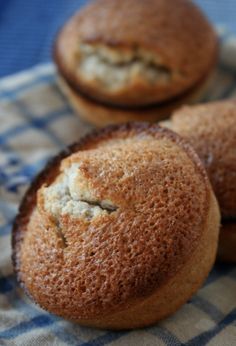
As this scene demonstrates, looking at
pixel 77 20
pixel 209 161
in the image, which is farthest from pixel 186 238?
pixel 77 20

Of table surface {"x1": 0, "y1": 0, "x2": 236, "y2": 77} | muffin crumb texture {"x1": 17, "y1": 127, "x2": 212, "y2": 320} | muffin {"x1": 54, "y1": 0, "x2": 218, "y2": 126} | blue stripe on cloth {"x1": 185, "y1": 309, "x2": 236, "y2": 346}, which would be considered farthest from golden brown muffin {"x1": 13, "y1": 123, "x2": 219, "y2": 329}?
table surface {"x1": 0, "y1": 0, "x2": 236, "y2": 77}

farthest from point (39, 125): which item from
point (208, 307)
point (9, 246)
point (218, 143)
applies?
point (208, 307)

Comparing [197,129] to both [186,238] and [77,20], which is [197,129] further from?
[77,20]

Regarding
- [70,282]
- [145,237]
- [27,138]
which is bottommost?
[27,138]

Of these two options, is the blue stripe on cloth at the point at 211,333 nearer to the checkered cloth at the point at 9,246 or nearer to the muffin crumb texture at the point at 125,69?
the checkered cloth at the point at 9,246

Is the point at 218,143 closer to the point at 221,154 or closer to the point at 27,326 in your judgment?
the point at 221,154

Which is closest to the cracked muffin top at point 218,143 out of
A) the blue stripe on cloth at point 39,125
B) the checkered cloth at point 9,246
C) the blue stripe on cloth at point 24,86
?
the checkered cloth at point 9,246

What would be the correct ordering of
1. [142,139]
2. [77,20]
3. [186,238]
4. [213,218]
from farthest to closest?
[77,20] → [142,139] → [213,218] → [186,238]
